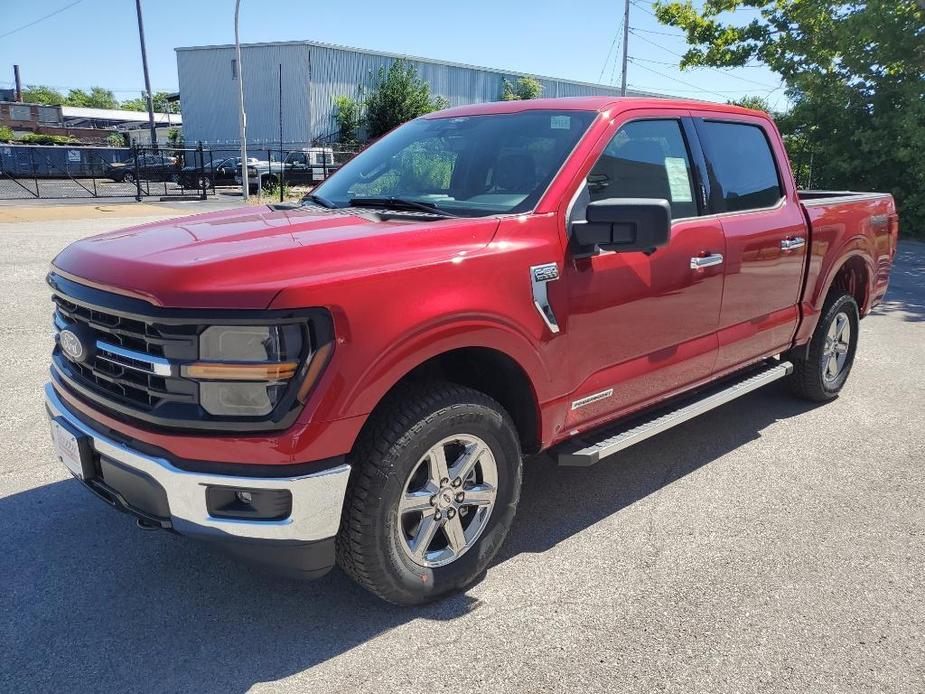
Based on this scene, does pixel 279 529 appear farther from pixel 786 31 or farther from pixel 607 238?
pixel 786 31

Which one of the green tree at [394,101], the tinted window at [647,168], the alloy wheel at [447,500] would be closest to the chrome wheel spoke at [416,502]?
the alloy wheel at [447,500]

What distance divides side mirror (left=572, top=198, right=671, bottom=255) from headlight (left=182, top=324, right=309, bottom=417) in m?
1.31

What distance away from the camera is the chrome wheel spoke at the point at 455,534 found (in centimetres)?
288

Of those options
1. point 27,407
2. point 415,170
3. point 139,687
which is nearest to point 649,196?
point 415,170

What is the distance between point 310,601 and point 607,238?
6.08ft

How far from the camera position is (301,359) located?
2.35 m

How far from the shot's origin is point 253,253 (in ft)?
8.11

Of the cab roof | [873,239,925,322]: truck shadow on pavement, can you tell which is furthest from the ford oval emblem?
[873,239,925,322]: truck shadow on pavement

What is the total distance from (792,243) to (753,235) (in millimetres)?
499

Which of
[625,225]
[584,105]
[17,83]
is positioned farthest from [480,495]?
[17,83]

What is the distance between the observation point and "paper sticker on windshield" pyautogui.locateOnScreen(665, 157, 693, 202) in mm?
3809

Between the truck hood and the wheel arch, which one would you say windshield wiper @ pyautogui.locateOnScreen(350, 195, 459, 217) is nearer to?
the truck hood

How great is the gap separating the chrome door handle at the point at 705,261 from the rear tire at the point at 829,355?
5.46 feet

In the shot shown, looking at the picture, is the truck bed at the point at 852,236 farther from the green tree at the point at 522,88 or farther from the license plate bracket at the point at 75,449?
the green tree at the point at 522,88
